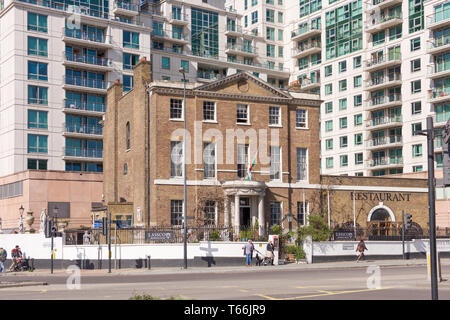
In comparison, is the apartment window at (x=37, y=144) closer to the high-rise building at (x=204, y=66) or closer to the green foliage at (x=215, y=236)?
the high-rise building at (x=204, y=66)

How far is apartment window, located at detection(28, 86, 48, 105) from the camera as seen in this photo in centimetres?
7038

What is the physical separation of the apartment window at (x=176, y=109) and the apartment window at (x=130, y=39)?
3384 centimetres

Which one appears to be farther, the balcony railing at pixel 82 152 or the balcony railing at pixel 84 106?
the balcony railing at pixel 84 106

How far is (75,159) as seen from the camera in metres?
72.8

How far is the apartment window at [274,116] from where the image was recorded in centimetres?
4979

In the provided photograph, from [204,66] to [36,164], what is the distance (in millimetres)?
29151

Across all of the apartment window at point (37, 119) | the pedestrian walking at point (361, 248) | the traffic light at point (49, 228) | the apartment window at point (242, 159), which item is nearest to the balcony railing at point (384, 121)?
the apartment window at point (242, 159)

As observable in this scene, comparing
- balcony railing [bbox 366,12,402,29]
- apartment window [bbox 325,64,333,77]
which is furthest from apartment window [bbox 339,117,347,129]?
balcony railing [bbox 366,12,402,29]

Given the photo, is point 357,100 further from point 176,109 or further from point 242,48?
point 176,109

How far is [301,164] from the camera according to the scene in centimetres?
5078

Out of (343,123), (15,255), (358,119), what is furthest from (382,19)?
(15,255)

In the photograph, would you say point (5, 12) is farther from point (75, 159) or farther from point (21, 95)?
point (75, 159)

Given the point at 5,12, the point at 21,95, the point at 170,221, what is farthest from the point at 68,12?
the point at 170,221

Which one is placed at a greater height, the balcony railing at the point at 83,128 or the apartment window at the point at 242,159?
the balcony railing at the point at 83,128
